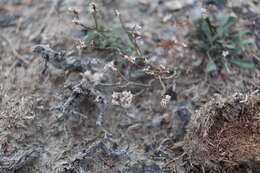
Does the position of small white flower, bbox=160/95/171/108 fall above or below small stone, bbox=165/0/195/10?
below

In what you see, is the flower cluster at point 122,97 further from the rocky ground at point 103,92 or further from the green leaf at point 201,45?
the green leaf at point 201,45

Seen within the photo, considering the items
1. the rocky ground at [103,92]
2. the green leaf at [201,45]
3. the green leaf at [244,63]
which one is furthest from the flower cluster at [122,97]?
the green leaf at [244,63]

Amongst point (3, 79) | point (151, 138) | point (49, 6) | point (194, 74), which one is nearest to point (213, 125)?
point (151, 138)

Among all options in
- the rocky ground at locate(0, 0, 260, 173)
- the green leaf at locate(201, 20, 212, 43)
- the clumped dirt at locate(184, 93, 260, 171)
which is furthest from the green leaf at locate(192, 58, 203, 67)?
the clumped dirt at locate(184, 93, 260, 171)

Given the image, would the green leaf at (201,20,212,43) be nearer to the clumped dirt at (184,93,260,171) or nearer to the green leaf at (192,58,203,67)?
the green leaf at (192,58,203,67)

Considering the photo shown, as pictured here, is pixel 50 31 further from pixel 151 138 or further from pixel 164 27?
pixel 151 138

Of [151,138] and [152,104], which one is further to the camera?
[152,104]

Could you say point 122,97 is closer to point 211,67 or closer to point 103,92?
point 103,92

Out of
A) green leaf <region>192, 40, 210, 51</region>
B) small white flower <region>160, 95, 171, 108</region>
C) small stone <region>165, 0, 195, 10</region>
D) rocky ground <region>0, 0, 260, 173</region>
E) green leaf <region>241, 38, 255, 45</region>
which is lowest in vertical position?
rocky ground <region>0, 0, 260, 173</region>

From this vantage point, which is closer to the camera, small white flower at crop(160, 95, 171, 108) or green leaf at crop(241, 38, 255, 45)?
small white flower at crop(160, 95, 171, 108)
